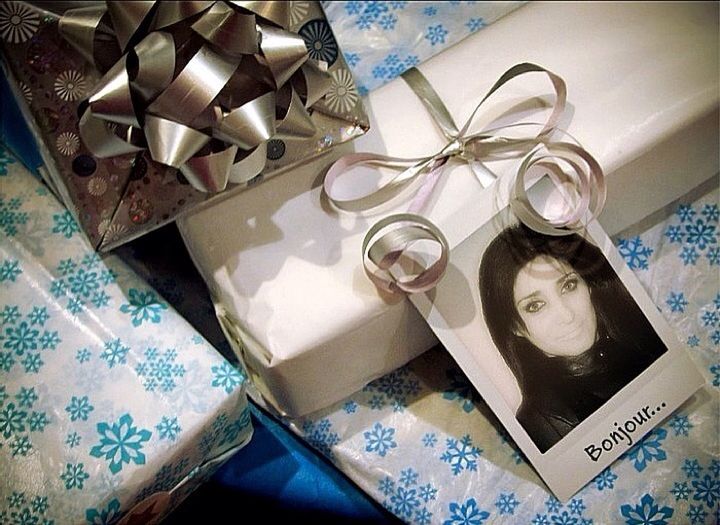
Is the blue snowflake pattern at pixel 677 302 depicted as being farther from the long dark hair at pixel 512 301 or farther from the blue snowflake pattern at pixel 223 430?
the blue snowflake pattern at pixel 223 430

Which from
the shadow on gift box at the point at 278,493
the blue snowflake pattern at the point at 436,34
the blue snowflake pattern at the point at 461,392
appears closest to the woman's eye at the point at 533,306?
the blue snowflake pattern at the point at 461,392

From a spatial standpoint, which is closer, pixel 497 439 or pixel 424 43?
pixel 497 439

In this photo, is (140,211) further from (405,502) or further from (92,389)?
(405,502)

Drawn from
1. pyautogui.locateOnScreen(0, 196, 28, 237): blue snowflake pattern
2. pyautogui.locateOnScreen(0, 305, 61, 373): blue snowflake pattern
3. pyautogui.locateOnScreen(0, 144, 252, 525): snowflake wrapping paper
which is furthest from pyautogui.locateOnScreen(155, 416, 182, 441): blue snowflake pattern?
pyautogui.locateOnScreen(0, 196, 28, 237): blue snowflake pattern

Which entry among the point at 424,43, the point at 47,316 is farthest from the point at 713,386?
the point at 47,316

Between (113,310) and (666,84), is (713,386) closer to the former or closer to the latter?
(666,84)

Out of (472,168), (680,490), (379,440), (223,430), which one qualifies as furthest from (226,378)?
(680,490)
